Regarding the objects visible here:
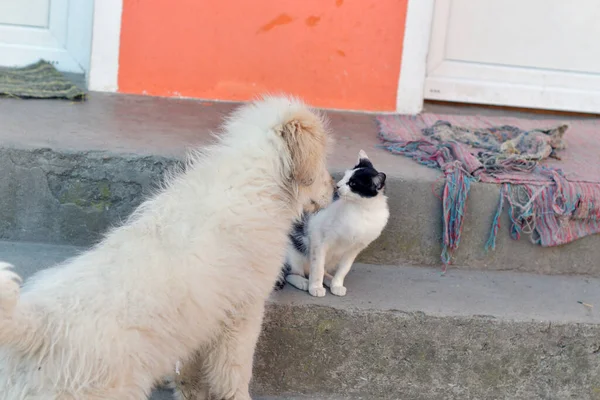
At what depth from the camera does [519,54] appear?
20.1ft

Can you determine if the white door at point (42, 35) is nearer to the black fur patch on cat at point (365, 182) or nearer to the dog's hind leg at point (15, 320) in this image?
the black fur patch on cat at point (365, 182)

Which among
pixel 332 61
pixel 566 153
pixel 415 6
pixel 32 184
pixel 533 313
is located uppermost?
pixel 415 6

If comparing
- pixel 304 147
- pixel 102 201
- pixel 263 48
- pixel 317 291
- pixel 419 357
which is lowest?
pixel 419 357

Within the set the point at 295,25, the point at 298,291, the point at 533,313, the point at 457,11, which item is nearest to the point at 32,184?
the point at 298,291

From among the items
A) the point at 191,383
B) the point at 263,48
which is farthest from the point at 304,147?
the point at 263,48

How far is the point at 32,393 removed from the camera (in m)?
2.53

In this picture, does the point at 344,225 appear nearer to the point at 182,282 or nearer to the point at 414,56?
the point at 182,282

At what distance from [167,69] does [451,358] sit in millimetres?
2880

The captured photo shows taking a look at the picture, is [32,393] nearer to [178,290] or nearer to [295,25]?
[178,290]

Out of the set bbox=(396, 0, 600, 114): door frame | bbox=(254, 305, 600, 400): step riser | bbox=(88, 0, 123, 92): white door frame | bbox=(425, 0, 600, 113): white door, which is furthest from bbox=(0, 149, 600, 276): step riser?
bbox=(425, 0, 600, 113): white door

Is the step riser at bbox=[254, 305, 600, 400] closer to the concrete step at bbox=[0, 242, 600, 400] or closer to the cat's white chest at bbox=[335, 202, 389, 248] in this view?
the concrete step at bbox=[0, 242, 600, 400]

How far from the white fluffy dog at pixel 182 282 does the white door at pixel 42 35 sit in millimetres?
3036

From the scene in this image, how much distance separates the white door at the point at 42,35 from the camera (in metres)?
5.88

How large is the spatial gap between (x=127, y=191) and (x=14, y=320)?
1.75 m
